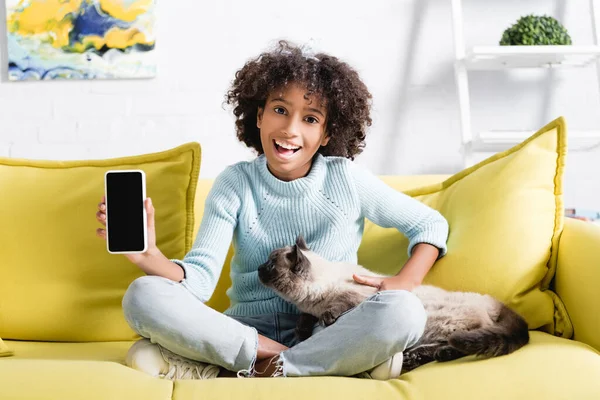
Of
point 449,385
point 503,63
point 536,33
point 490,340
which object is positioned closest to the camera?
point 449,385

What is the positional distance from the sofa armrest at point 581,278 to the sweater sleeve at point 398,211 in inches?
9.8

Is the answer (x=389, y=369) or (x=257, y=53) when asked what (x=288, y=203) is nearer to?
Result: (x=389, y=369)

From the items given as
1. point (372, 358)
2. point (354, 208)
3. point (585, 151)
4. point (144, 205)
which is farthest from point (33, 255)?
point (585, 151)

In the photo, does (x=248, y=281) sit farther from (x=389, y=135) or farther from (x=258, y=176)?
(x=389, y=135)

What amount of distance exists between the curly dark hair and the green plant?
2.47ft

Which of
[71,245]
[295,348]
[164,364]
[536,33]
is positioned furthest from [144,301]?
[536,33]

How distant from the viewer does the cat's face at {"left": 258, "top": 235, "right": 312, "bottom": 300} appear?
55.8 inches

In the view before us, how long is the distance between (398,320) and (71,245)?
86 centimetres

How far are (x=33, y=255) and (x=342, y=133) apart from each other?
78cm

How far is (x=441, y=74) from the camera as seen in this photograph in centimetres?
247

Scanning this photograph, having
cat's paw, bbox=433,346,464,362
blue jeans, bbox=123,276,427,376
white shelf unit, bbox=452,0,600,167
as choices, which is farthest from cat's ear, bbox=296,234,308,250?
white shelf unit, bbox=452,0,600,167

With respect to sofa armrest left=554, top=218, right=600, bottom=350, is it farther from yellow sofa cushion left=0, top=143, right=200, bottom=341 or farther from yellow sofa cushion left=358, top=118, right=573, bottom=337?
yellow sofa cushion left=0, top=143, right=200, bottom=341

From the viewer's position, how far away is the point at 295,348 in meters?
1.27

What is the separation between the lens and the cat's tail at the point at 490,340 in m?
1.21
